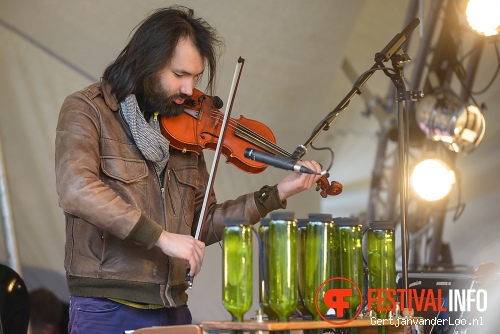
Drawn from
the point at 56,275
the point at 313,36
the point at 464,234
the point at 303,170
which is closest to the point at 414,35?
the point at 313,36

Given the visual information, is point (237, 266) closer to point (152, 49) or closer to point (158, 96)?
point (158, 96)

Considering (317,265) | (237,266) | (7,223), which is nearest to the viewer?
(237,266)

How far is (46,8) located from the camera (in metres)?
3.89

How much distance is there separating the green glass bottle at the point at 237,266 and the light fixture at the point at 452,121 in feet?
→ 9.27

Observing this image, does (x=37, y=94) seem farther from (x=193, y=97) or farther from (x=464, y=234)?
(x=464, y=234)

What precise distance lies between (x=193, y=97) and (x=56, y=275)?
1646mm

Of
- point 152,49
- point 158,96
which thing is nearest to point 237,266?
point 158,96

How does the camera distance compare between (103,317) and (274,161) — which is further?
(103,317)

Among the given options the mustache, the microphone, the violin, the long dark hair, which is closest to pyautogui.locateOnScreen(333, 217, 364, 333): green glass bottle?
the microphone

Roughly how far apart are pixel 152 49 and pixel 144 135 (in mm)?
308

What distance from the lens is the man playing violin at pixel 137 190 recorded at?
2.32 meters

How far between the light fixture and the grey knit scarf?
2327mm

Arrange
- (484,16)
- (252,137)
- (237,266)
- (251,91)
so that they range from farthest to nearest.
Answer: (251,91)
(484,16)
(252,137)
(237,266)

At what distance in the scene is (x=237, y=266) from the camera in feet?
6.06
